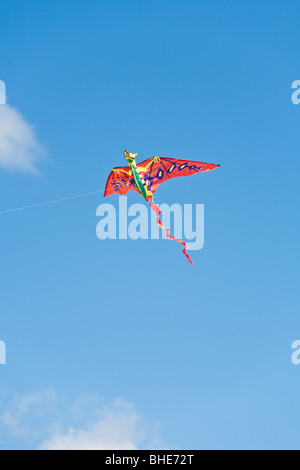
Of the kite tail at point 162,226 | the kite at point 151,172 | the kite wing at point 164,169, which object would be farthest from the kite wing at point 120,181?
the kite tail at point 162,226

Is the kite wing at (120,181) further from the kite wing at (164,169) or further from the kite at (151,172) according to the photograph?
the kite wing at (164,169)

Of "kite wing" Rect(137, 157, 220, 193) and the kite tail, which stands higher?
"kite wing" Rect(137, 157, 220, 193)

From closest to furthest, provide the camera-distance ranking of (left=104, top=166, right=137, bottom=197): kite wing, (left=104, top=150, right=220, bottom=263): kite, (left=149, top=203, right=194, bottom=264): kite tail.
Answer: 1. (left=149, top=203, right=194, bottom=264): kite tail
2. (left=104, top=150, right=220, bottom=263): kite
3. (left=104, top=166, right=137, bottom=197): kite wing

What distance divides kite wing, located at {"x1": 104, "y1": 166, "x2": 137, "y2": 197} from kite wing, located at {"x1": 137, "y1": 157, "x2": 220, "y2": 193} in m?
0.50

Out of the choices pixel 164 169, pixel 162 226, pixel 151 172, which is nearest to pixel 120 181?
pixel 151 172

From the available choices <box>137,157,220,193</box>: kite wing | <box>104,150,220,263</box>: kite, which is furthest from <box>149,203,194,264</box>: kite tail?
<box>137,157,220,193</box>: kite wing

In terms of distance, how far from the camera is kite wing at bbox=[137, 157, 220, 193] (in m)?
14.0

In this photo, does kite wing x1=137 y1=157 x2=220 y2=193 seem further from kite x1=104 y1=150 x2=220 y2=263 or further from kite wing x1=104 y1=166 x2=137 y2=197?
kite wing x1=104 y1=166 x2=137 y2=197

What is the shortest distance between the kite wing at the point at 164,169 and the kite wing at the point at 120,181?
50 centimetres

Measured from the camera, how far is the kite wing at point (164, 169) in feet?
45.8

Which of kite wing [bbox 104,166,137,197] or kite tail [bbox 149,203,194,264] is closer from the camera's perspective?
kite tail [bbox 149,203,194,264]
